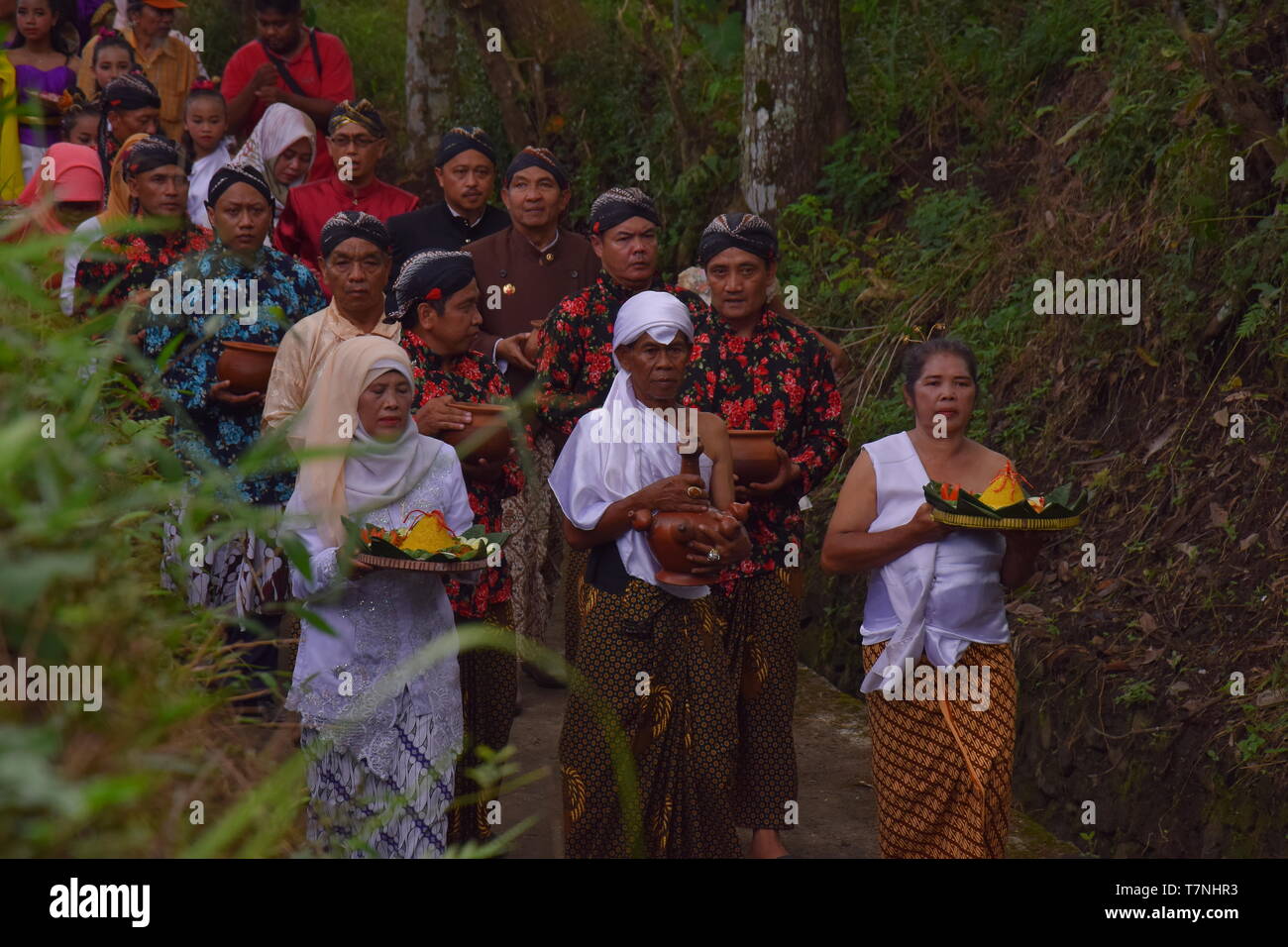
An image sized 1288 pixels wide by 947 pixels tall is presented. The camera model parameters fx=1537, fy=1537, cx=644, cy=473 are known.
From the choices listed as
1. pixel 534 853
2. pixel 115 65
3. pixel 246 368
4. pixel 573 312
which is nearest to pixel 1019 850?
pixel 534 853

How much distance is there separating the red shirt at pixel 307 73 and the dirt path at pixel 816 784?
413cm

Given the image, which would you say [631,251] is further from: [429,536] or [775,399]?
[429,536]

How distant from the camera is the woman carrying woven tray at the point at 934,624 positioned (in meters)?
4.84

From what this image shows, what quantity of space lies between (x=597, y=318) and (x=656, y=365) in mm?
1251

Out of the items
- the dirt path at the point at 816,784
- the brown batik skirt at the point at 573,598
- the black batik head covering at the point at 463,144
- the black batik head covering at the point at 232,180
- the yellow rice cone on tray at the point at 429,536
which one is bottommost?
the dirt path at the point at 816,784

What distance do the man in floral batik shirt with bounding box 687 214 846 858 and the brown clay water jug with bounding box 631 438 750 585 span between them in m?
0.79

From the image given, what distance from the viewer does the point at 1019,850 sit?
571cm

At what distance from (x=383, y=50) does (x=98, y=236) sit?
15439mm

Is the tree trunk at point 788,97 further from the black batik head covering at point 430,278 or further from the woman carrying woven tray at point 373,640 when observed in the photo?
the woman carrying woven tray at point 373,640

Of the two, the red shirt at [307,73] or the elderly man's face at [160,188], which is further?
the red shirt at [307,73]

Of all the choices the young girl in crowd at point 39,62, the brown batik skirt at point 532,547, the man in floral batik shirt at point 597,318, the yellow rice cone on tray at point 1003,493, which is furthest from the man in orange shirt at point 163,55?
the yellow rice cone on tray at point 1003,493

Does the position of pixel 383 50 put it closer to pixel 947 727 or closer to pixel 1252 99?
pixel 1252 99

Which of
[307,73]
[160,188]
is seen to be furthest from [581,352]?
[307,73]

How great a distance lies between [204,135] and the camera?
8.89m
